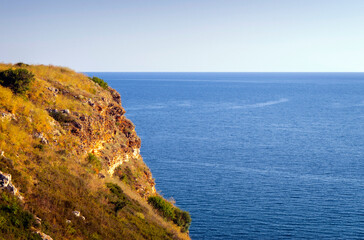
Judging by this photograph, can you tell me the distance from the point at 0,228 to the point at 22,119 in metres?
12.1

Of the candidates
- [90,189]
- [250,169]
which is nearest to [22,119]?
[90,189]

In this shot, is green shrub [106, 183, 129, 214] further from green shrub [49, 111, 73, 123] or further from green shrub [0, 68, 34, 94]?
green shrub [0, 68, 34, 94]

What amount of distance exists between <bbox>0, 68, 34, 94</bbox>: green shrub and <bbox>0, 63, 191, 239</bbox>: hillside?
8cm

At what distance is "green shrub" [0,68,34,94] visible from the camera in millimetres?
30406

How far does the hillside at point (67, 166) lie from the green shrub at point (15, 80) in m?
0.08

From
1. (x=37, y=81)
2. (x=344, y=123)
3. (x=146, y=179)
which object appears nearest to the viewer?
(x=37, y=81)

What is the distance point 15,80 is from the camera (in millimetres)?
30391

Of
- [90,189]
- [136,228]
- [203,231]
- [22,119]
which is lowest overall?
[203,231]

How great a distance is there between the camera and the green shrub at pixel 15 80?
1197 inches

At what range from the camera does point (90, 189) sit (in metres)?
25.7

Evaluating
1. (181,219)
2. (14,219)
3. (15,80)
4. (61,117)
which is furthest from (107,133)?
(14,219)

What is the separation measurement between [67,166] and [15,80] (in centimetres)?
972

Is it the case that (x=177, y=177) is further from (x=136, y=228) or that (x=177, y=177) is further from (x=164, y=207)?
(x=136, y=228)

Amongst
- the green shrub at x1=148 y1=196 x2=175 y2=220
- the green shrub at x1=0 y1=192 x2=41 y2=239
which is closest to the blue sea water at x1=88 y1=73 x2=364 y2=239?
the green shrub at x1=148 y1=196 x2=175 y2=220
